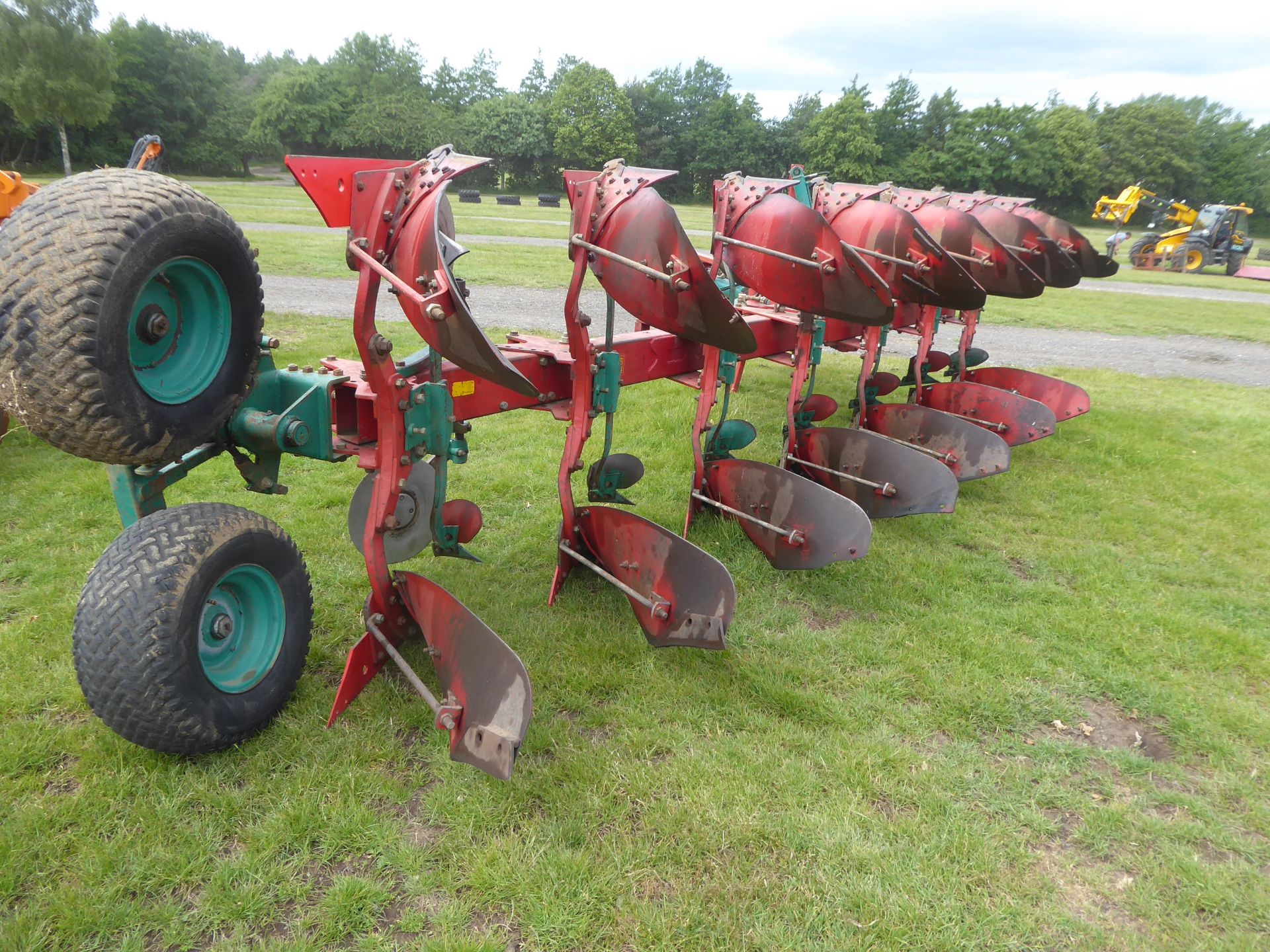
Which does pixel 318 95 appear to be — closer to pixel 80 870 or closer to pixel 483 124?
pixel 483 124

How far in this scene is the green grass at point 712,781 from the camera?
2230mm

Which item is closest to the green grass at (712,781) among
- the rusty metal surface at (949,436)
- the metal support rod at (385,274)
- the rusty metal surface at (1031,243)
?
the rusty metal surface at (949,436)

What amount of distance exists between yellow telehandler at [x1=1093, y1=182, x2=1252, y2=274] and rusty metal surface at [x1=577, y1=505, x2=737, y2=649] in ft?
92.0

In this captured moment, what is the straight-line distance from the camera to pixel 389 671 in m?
3.14

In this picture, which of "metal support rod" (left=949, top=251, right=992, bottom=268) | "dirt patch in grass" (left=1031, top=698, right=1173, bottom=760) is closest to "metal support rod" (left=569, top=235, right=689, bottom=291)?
"dirt patch in grass" (left=1031, top=698, right=1173, bottom=760)

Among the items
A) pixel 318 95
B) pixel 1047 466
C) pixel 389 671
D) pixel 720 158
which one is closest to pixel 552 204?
pixel 720 158

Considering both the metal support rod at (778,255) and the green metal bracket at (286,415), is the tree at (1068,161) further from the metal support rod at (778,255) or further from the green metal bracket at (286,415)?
the green metal bracket at (286,415)

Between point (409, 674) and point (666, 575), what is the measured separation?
1196mm

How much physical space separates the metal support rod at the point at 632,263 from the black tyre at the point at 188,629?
5.41ft

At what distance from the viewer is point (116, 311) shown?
2.20 meters

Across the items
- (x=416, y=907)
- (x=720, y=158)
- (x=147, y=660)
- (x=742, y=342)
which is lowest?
(x=416, y=907)

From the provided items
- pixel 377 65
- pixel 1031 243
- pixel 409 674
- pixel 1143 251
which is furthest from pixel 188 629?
pixel 377 65

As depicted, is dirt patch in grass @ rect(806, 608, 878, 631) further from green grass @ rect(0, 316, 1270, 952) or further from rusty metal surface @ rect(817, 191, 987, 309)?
rusty metal surface @ rect(817, 191, 987, 309)

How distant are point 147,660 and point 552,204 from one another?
3668cm
